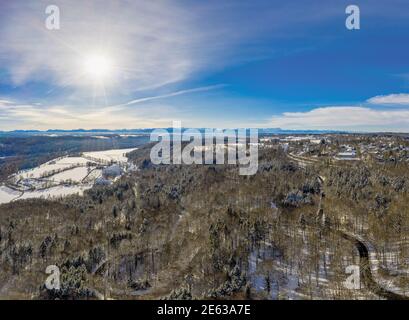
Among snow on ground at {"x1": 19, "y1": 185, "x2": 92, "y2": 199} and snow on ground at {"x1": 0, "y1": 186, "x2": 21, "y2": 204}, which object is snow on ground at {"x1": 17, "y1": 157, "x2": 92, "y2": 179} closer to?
snow on ground at {"x1": 0, "y1": 186, "x2": 21, "y2": 204}

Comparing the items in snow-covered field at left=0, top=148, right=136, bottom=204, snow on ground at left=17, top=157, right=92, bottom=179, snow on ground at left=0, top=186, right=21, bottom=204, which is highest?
snow on ground at left=17, top=157, right=92, bottom=179

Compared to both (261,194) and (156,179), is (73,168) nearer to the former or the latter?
(156,179)

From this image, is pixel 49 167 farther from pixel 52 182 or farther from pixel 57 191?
pixel 57 191

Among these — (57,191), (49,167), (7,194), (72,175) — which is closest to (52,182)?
(72,175)

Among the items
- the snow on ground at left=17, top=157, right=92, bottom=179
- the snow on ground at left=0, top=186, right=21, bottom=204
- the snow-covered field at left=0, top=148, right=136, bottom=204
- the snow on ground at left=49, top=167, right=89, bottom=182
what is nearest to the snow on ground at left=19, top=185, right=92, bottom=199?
the snow-covered field at left=0, top=148, right=136, bottom=204

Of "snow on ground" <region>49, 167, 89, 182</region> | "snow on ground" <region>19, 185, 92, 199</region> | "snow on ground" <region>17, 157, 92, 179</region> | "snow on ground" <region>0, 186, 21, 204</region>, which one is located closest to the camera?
"snow on ground" <region>0, 186, 21, 204</region>

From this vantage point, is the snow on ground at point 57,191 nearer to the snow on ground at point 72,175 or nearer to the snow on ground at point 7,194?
the snow on ground at point 7,194

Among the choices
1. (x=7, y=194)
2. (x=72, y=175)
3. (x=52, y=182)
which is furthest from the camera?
(x=72, y=175)
